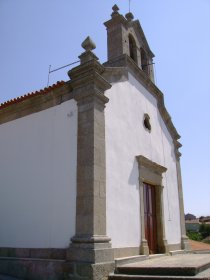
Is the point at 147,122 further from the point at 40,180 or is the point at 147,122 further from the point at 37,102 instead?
the point at 40,180

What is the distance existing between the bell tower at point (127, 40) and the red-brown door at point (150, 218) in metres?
3.77

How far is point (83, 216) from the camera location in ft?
18.6

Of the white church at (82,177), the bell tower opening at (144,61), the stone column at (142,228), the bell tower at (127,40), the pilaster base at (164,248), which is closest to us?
the white church at (82,177)

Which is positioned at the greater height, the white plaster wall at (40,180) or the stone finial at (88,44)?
the stone finial at (88,44)

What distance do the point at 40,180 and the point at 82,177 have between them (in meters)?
1.22

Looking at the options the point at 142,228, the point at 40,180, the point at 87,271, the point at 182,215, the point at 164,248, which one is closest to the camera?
the point at 87,271

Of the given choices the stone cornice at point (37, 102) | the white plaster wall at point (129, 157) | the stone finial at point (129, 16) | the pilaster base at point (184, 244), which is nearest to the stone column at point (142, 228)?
the white plaster wall at point (129, 157)

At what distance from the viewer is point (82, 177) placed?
19.4ft

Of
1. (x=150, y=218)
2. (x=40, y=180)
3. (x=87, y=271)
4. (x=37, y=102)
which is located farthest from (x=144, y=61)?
(x=87, y=271)

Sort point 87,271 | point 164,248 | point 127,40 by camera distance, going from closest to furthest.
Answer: point 87,271, point 164,248, point 127,40

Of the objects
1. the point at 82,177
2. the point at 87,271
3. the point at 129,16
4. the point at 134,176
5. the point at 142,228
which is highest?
the point at 129,16

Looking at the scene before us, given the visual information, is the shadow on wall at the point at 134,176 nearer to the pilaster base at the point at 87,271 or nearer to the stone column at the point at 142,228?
the stone column at the point at 142,228

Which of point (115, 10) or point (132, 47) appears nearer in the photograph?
point (115, 10)

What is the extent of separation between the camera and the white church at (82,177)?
5727 mm
